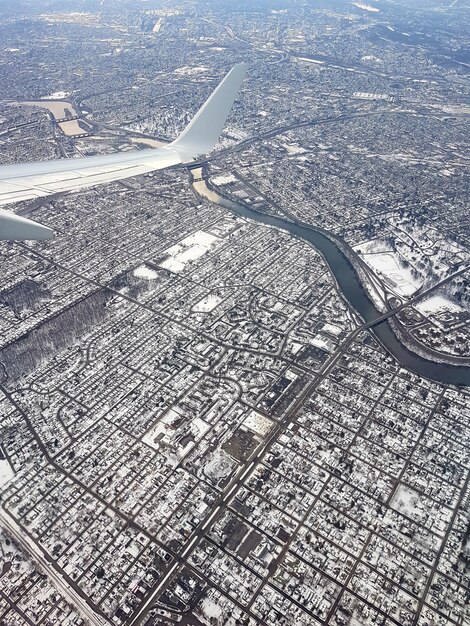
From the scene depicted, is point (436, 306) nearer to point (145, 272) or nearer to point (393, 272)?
point (393, 272)

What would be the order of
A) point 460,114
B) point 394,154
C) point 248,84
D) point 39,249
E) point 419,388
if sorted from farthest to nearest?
point 248,84 < point 460,114 < point 394,154 < point 39,249 < point 419,388

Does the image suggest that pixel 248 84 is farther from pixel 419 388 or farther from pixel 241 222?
pixel 419 388

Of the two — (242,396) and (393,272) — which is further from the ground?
(242,396)

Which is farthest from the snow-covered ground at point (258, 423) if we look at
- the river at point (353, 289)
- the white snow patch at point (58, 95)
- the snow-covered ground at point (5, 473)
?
the white snow patch at point (58, 95)

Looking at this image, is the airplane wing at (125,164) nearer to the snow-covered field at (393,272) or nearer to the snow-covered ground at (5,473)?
the snow-covered ground at (5,473)

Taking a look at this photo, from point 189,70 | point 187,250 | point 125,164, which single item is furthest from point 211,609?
point 189,70

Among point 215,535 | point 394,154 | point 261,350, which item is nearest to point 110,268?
point 261,350

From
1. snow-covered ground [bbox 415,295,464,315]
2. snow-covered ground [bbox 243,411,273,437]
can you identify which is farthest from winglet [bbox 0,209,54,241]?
snow-covered ground [bbox 415,295,464,315]
